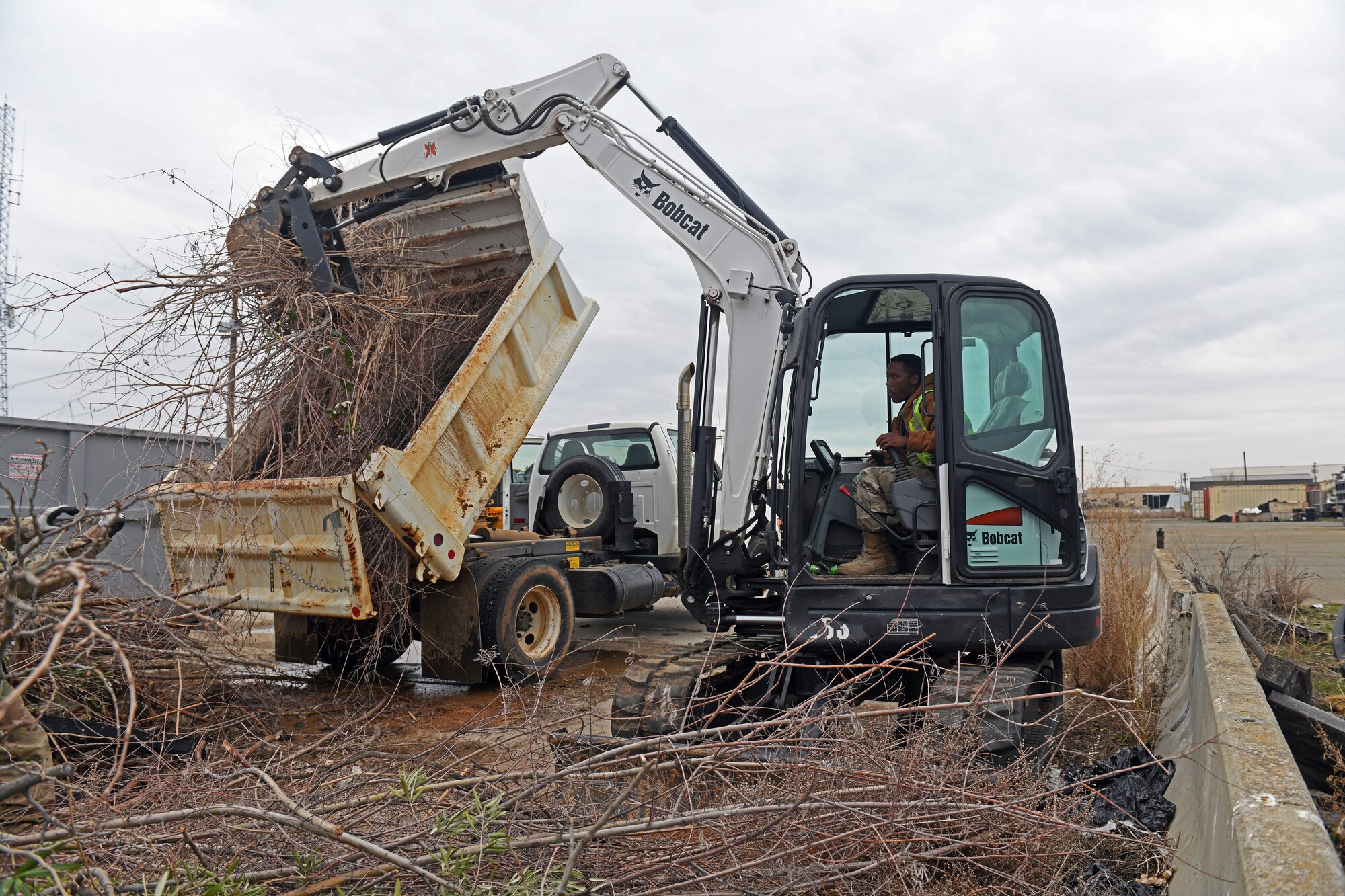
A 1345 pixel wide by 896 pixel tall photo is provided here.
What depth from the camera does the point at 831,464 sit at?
16.5 ft

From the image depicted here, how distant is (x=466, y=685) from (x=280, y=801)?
4704mm

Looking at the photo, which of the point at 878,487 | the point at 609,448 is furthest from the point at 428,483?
the point at 609,448

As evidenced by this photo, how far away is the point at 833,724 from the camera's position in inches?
135

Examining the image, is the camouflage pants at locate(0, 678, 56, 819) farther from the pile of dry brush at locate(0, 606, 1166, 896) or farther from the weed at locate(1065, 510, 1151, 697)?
the weed at locate(1065, 510, 1151, 697)

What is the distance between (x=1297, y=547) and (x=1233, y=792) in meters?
21.3

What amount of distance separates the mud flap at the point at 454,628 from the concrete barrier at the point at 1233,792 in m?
4.30

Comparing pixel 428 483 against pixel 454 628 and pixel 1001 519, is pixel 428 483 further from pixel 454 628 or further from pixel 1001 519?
pixel 1001 519

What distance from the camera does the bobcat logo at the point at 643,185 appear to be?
581cm

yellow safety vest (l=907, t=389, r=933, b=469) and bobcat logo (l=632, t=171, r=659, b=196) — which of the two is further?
bobcat logo (l=632, t=171, r=659, b=196)

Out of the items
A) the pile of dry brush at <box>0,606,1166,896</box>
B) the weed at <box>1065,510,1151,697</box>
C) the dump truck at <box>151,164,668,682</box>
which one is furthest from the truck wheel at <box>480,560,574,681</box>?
the weed at <box>1065,510,1151,697</box>

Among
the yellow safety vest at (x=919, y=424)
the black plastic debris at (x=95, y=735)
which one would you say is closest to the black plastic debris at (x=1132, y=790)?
the yellow safety vest at (x=919, y=424)

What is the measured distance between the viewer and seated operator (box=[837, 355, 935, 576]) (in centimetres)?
463

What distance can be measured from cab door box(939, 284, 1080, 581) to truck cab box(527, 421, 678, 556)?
16.7ft

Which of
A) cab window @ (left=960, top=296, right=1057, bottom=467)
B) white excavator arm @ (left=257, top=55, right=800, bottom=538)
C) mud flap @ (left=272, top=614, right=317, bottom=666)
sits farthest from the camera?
mud flap @ (left=272, top=614, right=317, bottom=666)
